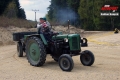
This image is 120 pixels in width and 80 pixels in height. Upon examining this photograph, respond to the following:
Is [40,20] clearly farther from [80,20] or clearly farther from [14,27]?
[80,20]

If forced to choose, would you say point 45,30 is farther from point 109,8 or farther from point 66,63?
point 109,8

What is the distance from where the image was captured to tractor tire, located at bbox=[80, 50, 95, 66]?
32.2 ft

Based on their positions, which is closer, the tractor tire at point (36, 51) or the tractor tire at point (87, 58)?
the tractor tire at point (36, 51)

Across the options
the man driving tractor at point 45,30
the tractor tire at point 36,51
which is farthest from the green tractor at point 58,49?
the man driving tractor at point 45,30

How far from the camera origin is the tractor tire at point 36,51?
9.54m

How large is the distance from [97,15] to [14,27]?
27.5 meters

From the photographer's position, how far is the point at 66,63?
29.6ft

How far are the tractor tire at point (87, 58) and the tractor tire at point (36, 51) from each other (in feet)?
4.95

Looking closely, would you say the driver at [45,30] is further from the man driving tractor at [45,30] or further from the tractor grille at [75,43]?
the tractor grille at [75,43]


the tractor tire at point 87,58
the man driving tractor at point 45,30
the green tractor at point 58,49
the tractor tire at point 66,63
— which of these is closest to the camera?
the tractor tire at point 66,63

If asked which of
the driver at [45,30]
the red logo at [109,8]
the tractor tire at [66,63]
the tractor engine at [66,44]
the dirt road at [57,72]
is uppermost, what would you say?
the red logo at [109,8]

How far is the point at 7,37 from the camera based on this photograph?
2253cm

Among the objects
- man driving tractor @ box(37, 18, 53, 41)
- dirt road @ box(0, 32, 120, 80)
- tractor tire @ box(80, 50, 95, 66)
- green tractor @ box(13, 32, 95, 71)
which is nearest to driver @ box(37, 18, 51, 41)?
man driving tractor @ box(37, 18, 53, 41)

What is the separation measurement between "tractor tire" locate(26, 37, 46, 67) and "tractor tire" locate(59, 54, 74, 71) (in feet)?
2.59
